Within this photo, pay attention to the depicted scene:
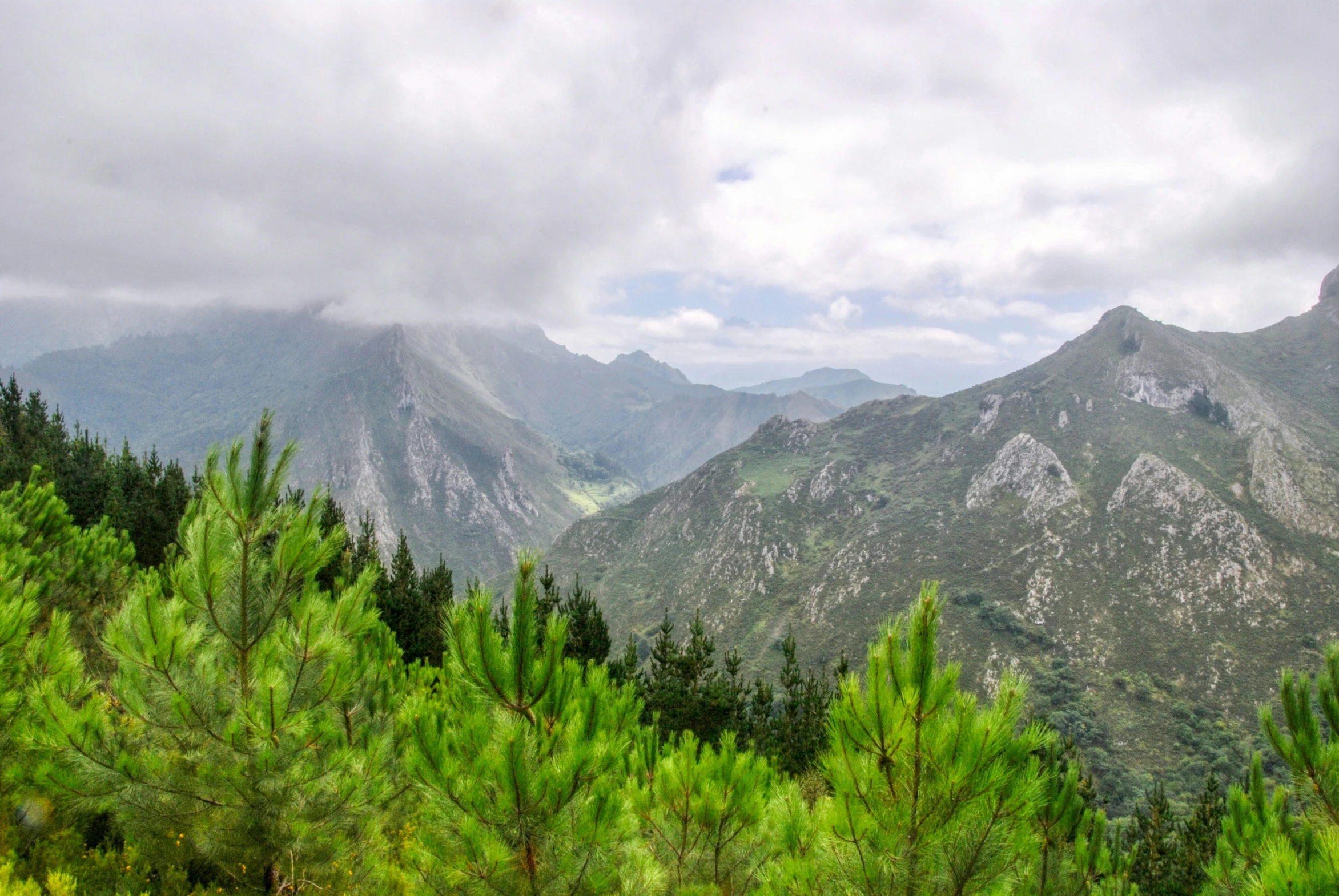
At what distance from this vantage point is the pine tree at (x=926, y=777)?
3.79m

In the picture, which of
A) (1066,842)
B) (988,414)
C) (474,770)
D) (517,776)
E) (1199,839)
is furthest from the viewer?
(988,414)

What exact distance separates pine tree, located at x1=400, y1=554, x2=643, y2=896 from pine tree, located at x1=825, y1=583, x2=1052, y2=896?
189 centimetres

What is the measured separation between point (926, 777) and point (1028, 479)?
5668 inches

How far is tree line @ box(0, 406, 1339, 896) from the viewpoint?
3.93 m

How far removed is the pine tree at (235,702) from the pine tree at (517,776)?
178 cm

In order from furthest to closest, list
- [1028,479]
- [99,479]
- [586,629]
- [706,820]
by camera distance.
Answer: [1028,479] < [99,479] < [586,629] < [706,820]

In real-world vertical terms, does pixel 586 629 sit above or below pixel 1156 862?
above

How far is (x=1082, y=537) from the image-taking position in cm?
10588

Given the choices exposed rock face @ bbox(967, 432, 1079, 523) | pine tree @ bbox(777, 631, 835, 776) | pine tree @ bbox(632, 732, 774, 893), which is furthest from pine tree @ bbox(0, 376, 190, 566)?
exposed rock face @ bbox(967, 432, 1079, 523)

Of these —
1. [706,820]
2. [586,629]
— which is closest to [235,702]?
[706,820]

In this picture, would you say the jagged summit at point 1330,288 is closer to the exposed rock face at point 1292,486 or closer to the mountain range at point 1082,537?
the mountain range at point 1082,537

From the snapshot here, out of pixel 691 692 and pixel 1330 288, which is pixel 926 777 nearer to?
pixel 691 692

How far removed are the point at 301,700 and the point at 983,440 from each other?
6711 inches

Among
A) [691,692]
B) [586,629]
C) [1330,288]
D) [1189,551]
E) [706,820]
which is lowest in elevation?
[1189,551]
